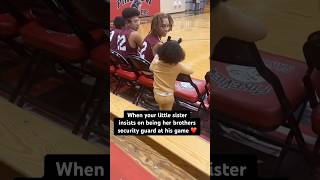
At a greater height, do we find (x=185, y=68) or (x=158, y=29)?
(x=158, y=29)

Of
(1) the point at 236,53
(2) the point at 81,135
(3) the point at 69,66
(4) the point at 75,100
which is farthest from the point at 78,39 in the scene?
(1) the point at 236,53

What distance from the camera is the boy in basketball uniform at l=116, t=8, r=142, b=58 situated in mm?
1244

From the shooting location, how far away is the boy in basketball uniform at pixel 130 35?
49.0 inches

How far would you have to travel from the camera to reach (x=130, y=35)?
1.26m

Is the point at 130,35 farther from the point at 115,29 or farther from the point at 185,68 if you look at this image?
the point at 185,68

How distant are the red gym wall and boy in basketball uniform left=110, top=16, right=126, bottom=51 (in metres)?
0.02

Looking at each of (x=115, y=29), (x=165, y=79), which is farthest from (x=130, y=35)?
(x=165, y=79)

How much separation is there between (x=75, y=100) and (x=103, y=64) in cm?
17

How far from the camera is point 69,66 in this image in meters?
1.41

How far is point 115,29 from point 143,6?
0.11m

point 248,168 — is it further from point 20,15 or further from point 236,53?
point 20,15

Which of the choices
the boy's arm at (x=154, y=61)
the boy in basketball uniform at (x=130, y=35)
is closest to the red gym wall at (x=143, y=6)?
the boy in basketball uniform at (x=130, y=35)

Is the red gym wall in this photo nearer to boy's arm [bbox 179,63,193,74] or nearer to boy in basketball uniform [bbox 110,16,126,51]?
boy in basketball uniform [bbox 110,16,126,51]

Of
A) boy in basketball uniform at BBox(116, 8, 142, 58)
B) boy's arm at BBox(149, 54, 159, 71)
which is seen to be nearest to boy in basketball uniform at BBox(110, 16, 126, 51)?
boy in basketball uniform at BBox(116, 8, 142, 58)
